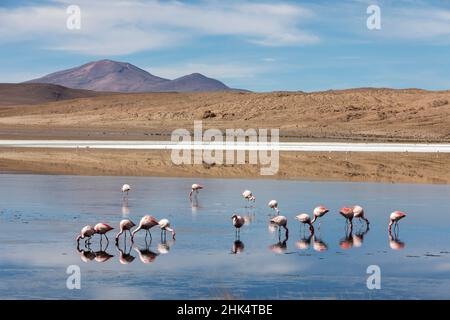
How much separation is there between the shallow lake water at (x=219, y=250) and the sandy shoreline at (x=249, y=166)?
681 centimetres

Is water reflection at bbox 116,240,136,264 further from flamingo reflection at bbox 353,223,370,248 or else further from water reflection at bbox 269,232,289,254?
flamingo reflection at bbox 353,223,370,248

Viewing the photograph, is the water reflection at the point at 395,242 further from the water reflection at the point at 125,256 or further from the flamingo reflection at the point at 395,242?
the water reflection at the point at 125,256

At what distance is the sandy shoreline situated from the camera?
3322 centimetres

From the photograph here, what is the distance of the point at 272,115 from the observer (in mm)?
86812

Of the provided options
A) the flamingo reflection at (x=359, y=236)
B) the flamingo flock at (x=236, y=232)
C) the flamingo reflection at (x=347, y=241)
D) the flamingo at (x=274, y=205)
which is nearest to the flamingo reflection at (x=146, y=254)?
the flamingo flock at (x=236, y=232)

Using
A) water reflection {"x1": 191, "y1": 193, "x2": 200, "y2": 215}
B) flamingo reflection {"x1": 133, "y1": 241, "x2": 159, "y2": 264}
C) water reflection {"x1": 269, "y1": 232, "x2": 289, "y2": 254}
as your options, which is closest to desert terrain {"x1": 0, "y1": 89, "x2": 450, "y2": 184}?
water reflection {"x1": 191, "y1": 193, "x2": 200, "y2": 215}

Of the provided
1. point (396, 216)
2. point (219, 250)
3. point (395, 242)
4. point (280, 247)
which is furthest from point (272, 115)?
point (219, 250)

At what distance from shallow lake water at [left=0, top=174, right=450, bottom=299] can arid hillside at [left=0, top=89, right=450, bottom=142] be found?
3931 cm

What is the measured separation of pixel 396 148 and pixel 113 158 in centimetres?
1722

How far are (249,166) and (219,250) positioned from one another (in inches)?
835

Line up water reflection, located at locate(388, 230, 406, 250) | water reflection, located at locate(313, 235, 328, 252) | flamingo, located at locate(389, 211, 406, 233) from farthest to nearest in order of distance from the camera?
flamingo, located at locate(389, 211, 406, 233)
water reflection, located at locate(388, 230, 406, 250)
water reflection, located at locate(313, 235, 328, 252)

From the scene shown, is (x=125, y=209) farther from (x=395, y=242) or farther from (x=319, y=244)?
(x=395, y=242)
